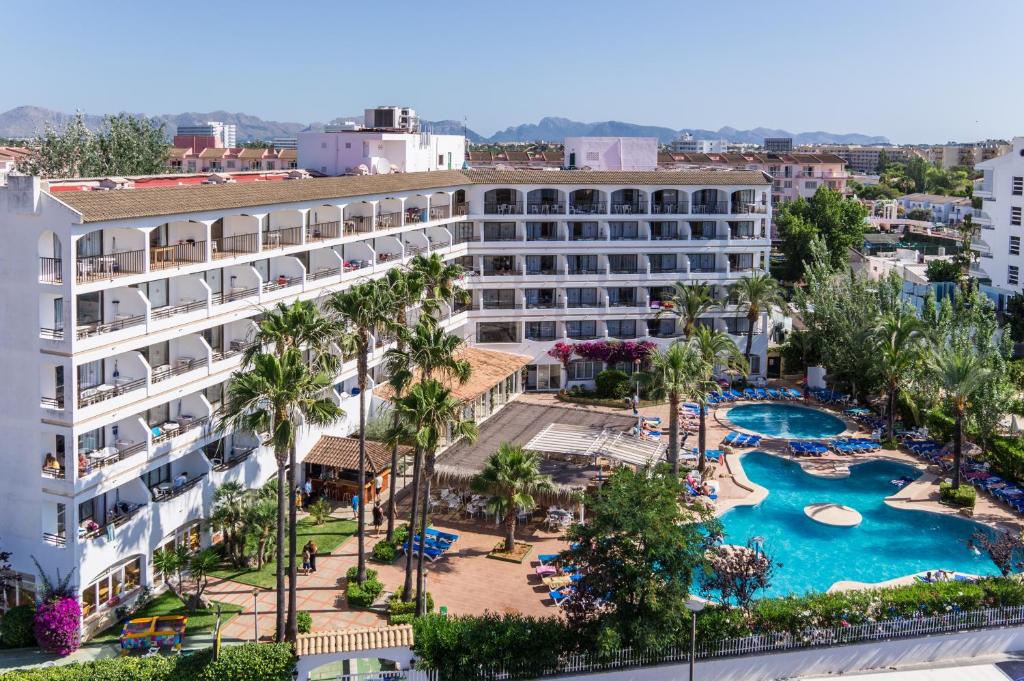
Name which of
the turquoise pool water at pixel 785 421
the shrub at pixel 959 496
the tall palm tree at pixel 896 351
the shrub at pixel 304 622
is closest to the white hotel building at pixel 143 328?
the shrub at pixel 304 622

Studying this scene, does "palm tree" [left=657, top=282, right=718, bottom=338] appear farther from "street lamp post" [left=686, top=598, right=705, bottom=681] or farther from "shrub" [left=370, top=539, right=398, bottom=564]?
"street lamp post" [left=686, top=598, right=705, bottom=681]

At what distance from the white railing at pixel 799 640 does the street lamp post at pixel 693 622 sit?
2.09 ft

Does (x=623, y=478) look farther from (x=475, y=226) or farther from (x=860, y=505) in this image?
(x=475, y=226)

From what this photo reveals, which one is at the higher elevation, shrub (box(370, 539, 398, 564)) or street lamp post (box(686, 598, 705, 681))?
street lamp post (box(686, 598, 705, 681))

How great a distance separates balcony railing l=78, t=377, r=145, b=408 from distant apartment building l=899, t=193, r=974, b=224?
→ 5709 inches

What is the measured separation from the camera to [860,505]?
43969 mm

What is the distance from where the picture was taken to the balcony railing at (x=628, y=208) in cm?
6291

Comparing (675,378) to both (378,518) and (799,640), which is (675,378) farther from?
(799,640)

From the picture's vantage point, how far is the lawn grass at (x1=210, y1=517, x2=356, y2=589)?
34562mm

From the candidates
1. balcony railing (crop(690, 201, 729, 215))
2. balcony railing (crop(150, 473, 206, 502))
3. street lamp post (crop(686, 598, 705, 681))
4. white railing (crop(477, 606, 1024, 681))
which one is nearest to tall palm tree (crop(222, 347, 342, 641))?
balcony railing (crop(150, 473, 206, 502))

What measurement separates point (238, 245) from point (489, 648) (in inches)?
876

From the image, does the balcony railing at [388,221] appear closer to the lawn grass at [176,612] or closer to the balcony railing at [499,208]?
the balcony railing at [499,208]

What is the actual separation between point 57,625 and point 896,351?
4249 centimetres

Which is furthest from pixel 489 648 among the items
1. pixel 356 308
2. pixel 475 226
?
pixel 475 226
